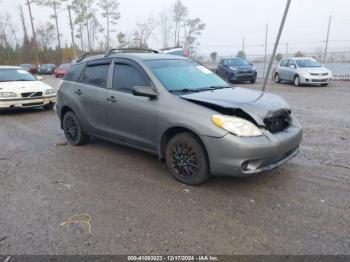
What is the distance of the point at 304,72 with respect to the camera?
692 inches

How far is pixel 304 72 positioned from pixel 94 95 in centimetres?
1454

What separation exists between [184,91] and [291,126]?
1.59 m

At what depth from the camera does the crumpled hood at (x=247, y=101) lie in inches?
166

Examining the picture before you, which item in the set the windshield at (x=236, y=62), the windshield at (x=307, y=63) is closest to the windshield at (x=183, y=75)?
the windshield at (x=307, y=63)

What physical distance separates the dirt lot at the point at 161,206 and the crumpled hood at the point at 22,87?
491cm

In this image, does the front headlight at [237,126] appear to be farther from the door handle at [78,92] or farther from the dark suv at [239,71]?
the dark suv at [239,71]

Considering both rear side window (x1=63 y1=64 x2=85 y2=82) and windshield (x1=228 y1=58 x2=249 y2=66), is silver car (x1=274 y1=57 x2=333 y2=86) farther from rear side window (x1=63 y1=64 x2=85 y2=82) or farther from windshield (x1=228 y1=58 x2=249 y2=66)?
rear side window (x1=63 y1=64 x2=85 y2=82)

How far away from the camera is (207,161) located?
428 cm

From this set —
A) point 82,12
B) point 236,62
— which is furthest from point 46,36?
point 236,62

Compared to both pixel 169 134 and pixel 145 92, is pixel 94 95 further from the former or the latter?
pixel 169 134

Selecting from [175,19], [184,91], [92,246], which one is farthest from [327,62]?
[92,246]

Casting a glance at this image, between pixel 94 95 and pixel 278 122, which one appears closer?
pixel 278 122

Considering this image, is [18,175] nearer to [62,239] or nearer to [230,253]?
[62,239]

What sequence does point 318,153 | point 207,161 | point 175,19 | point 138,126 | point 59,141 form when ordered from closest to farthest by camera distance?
point 207,161 < point 138,126 < point 318,153 < point 59,141 < point 175,19
